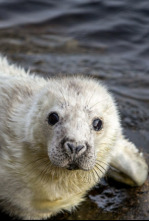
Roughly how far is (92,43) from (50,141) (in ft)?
15.4

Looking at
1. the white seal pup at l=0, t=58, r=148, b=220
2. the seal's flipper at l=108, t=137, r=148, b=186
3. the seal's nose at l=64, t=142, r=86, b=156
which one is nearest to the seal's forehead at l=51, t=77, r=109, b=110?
the white seal pup at l=0, t=58, r=148, b=220

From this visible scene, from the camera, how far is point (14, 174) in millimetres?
3912

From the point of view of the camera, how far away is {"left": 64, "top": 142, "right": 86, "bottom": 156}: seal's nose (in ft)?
10.5

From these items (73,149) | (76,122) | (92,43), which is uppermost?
(92,43)

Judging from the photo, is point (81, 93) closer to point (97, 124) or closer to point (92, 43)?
point (97, 124)

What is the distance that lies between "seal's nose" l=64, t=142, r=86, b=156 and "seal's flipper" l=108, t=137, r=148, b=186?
46.2 inches

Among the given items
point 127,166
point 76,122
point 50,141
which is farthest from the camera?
point 127,166

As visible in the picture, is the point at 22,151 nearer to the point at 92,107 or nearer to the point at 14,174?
the point at 14,174

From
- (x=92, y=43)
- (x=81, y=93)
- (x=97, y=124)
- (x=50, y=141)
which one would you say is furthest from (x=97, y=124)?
(x=92, y=43)

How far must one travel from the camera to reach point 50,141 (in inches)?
137

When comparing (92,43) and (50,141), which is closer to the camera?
(50,141)

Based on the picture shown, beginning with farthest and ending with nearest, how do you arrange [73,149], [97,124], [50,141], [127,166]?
[127,166], [97,124], [50,141], [73,149]

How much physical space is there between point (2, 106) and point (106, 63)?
3.27m

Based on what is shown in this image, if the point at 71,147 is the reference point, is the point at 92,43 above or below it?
above
